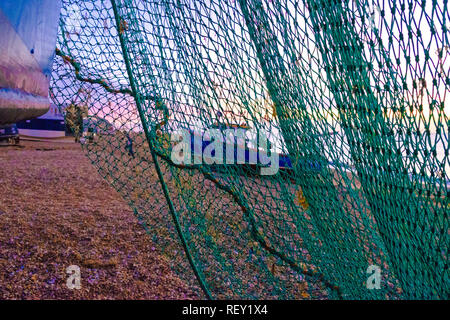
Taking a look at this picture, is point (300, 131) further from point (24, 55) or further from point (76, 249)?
point (76, 249)

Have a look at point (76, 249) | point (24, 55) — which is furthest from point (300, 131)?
point (76, 249)

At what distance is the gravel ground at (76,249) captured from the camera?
290 centimetres

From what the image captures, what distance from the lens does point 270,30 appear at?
1623 millimetres

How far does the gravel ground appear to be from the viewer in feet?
9.52

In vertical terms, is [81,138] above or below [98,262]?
above

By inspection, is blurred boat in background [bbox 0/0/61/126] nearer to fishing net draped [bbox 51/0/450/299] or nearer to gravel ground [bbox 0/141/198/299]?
fishing net draped [bbox 51/0/450/299]

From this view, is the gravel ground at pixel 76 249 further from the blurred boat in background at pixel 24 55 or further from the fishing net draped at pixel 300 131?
the blurred boat in background at pixel 24 55

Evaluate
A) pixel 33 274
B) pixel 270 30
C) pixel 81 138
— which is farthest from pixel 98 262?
pixel 270 30

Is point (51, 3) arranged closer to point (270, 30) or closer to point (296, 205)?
point (270, 30)

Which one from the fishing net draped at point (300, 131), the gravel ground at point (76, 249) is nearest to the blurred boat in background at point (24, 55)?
the fishing net draped at point (300, 131)

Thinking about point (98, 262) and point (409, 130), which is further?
point (98, 262)

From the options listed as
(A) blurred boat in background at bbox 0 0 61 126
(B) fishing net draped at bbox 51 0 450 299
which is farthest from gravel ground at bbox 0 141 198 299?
(A) blurred boat in background at bbox 0 0 61 126

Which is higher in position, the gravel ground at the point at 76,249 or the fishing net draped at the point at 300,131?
the fishing net draped at the point at 300,131

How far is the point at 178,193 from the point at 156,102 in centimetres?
65
